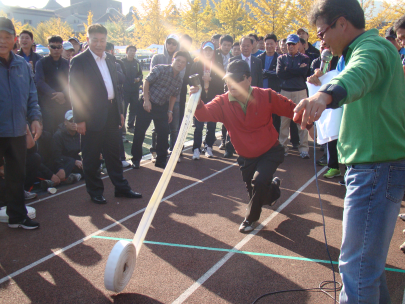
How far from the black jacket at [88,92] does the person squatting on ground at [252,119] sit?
1.73 metres

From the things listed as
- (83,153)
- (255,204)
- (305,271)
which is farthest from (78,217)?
(305,271)

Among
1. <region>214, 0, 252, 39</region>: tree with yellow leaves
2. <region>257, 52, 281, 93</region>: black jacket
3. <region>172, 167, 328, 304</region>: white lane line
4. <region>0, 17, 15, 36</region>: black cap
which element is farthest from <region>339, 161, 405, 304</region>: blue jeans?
<region>214, 0, 252, 39</region>: tree with yellow leaves

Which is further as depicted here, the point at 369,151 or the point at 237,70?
the point at 237,70

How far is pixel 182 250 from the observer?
3.66 meters

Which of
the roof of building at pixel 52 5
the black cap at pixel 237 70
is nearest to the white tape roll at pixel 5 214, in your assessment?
the black cap at pixel 237 70

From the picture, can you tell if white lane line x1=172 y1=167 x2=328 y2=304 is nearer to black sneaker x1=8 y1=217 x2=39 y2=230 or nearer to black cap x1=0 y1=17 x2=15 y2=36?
black sneaker x1=8 y1=217 x2=39 y2=230

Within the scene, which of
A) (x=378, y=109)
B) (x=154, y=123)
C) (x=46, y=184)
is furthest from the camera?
(x=154, y=123)

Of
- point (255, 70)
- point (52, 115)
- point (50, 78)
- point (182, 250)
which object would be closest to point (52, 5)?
point (50, 78)

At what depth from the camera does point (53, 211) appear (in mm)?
4742

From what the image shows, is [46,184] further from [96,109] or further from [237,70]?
[237,70]

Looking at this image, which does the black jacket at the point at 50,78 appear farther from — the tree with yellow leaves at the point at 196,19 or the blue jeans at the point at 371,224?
the tree with yellow leaves at the point at 196,19

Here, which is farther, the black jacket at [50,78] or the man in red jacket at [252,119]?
the black jacket at [50,78]

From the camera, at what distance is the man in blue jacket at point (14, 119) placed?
3.77 metres

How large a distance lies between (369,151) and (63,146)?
540 centimetres
